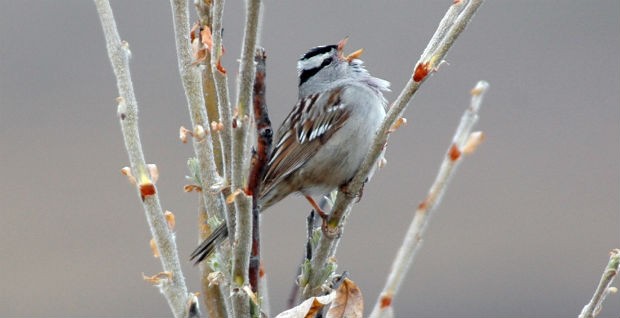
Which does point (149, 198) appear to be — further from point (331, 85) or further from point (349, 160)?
point (331, 85)

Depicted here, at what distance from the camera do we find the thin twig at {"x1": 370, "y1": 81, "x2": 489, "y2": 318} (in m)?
1.20

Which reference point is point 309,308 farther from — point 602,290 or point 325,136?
point 325,136

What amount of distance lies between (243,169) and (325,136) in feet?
7.19

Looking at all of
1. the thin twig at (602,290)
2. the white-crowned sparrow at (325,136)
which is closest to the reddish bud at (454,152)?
the thin twig at (602,290)

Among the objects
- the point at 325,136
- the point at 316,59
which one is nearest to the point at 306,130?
the point at 325,136

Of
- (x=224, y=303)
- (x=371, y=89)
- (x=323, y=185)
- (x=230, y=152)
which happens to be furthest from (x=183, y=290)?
(x=371, y=89)

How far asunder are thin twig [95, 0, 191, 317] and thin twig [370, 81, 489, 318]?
0.61m

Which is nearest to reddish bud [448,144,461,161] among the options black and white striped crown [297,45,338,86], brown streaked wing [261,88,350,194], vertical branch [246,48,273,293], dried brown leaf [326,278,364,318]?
vertical branch [246,48,273,293]

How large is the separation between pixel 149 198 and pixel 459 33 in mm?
668

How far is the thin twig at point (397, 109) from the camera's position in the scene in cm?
171

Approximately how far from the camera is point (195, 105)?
6.18 feet

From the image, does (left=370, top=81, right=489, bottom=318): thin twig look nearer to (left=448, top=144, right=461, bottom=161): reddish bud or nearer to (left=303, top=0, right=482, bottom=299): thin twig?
(left=448, top=144, right=461, bottom=161): reddish bud

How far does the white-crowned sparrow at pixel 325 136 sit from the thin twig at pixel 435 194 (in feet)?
6.86

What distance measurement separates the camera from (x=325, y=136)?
371 cm
